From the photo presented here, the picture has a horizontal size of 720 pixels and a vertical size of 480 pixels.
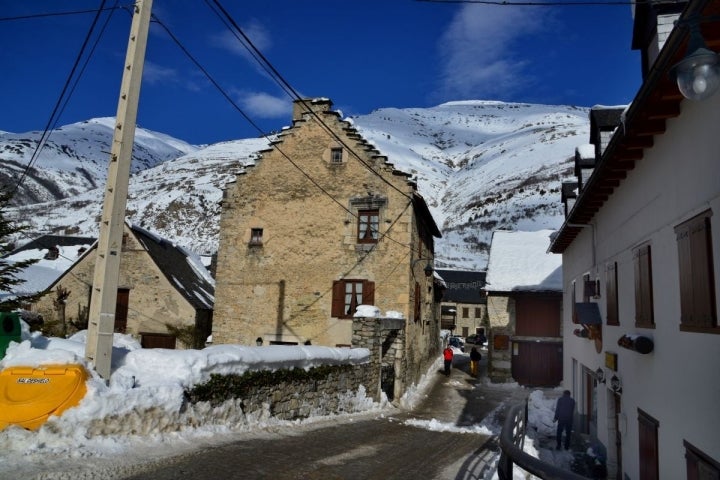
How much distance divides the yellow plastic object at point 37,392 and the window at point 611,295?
30.9ft

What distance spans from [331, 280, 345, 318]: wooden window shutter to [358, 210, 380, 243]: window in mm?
2112

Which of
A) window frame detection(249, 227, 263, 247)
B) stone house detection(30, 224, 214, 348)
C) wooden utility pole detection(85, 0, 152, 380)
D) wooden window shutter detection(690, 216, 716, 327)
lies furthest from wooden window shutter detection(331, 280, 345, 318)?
wooden window shutter detection(690, 216, 716, 327)

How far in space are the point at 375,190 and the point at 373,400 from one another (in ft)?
30.0

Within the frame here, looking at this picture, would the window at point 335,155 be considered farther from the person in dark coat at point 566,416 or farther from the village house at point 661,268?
the person in dark coat at point 566,416

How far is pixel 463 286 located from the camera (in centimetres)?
7294

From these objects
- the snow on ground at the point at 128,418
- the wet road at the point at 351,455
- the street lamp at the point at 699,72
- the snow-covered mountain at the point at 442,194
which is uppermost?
the snow-covered mountain at the point at 442,194

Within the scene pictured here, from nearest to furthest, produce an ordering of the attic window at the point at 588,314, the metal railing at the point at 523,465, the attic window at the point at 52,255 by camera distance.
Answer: the metal railing at the point at 523,465 < the attic window at the point at 588,314 < the attic window at the point at 52,255

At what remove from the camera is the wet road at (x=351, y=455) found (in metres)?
7.91

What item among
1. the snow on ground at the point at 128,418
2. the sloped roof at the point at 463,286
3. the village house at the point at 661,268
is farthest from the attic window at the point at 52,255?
the sloped roof at the point at 463,286

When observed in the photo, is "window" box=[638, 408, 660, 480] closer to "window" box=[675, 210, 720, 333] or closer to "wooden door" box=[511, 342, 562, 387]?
"window" box=[675, 210, 720, 333]

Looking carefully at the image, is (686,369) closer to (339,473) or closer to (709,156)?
(709,156)

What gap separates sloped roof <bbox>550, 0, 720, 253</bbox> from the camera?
15.8 feet

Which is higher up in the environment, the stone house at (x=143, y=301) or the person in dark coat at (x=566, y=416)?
the stone house at (x=143, y=301)

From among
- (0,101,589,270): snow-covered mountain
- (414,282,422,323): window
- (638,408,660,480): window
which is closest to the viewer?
(638,408,660,480): window
